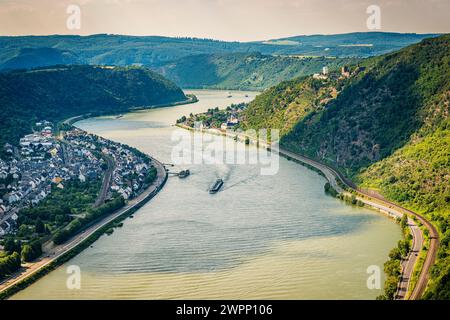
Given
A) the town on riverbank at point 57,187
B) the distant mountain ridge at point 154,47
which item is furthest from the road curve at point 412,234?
the distant mountain ridge at point 154,47

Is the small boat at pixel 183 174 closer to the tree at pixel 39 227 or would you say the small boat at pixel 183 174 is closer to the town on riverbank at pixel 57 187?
the town on riverbank at pixel 57 187

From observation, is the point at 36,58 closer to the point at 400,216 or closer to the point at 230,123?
the point at 230,123

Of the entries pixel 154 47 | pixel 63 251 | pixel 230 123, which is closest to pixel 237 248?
pixel 63 251

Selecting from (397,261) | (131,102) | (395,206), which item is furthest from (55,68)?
(397,261)

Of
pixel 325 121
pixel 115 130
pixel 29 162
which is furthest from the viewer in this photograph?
pixel 115 130

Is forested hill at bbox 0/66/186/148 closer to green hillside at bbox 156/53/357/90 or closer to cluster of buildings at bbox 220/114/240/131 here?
cluster of buildings at bbox 220/114/240/131

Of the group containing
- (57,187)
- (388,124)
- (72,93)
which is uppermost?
(72,93)

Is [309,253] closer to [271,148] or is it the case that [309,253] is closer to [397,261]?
[397,261]
